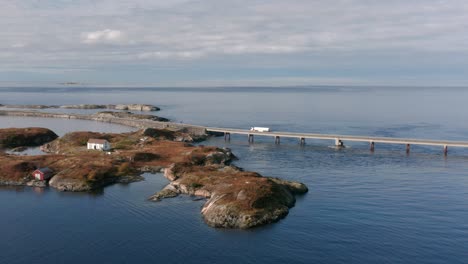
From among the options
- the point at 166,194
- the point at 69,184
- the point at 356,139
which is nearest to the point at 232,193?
the point at 166,194

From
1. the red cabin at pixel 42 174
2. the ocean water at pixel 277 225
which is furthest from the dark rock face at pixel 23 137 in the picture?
the ocean water at pixel 277 225

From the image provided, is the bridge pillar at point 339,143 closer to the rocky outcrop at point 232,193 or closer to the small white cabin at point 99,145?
the rocky outcrop at point 232,193

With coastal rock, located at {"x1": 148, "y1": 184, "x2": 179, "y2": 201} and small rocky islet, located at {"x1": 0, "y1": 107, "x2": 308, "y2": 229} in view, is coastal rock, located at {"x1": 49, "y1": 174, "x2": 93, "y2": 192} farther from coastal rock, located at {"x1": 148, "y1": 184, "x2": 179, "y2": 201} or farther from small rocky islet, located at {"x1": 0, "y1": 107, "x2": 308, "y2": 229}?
coastal rock, located at {"x1": 148, "y1": 184, "x2": 179, "y2": 201}

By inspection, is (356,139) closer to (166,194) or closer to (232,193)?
(232,193)

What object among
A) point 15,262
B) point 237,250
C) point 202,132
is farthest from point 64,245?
point 202,132

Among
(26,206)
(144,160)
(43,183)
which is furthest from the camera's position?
(144,160)

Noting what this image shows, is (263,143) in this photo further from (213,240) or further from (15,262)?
(15,262)
